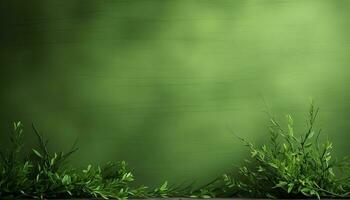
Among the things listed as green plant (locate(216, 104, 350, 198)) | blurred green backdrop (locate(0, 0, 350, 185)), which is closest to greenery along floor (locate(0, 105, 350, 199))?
green plant (locate(216, 104, 350, 198))

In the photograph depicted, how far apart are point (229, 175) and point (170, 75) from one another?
116cm

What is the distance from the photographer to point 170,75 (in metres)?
4.40

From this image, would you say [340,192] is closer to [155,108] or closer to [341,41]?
[341,41]

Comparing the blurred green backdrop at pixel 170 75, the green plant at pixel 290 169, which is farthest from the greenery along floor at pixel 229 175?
the blurred green backdrop at pixel 170 75

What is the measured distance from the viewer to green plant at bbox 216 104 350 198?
3971 mm

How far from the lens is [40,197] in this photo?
4012mm

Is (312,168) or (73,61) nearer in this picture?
(312,168)

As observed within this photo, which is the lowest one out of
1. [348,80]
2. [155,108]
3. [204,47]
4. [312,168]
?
[312,168]

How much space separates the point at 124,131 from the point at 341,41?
2358 millimetres

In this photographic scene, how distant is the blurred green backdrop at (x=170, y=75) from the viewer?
4.37m

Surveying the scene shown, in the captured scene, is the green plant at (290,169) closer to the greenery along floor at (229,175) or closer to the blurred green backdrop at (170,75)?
the greenery along floor at (229,175)

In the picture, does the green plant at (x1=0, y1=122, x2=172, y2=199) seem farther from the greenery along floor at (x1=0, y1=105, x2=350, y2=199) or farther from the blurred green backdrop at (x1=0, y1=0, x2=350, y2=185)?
the blurred green backdrop at (x1=0, y1=0, x2=350, y2=185)

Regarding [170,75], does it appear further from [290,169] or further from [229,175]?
[290,169]

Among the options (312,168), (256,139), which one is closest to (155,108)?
(256,139)
